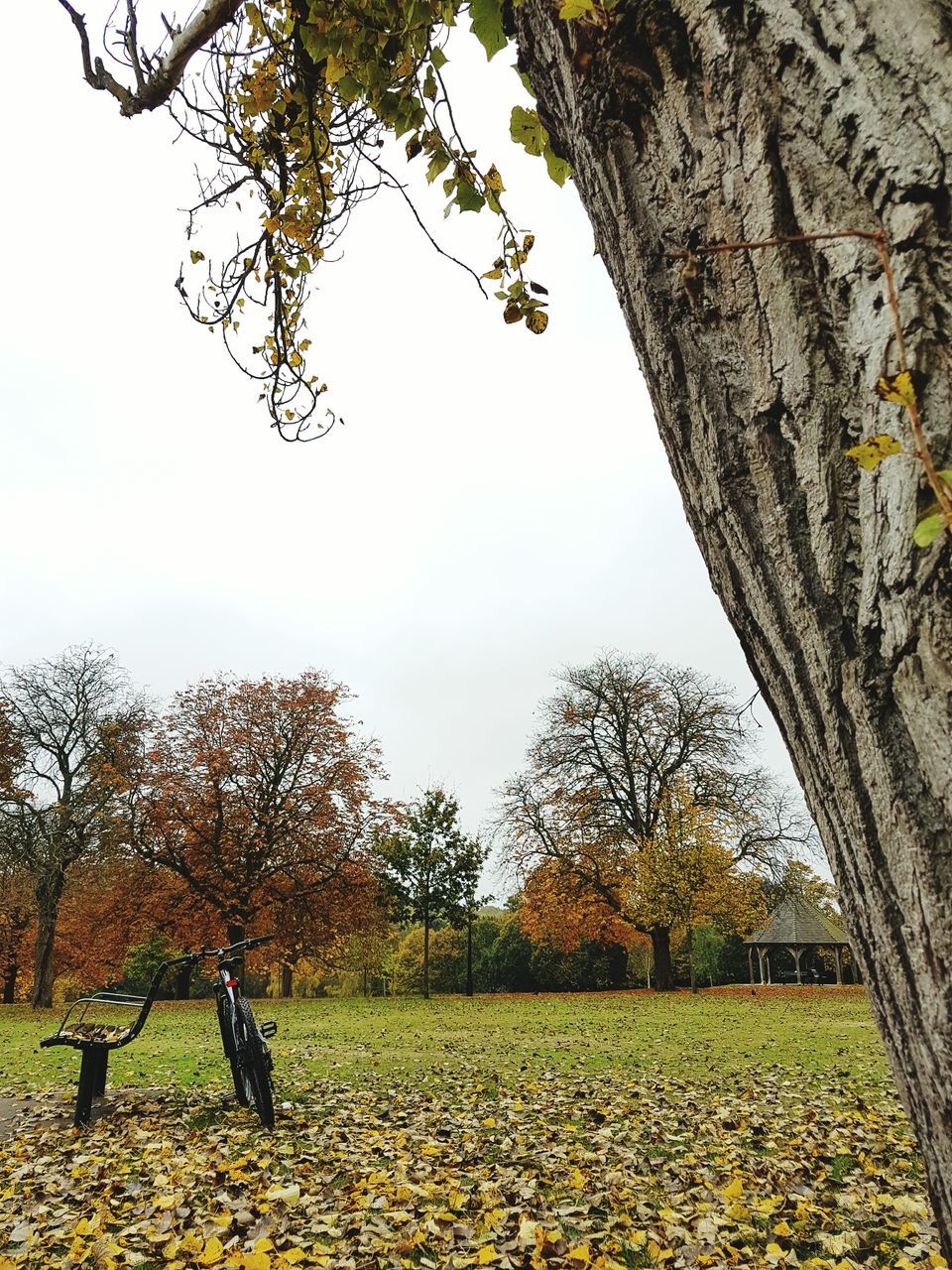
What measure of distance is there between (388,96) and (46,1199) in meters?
5.52

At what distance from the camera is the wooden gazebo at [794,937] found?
3238 cm

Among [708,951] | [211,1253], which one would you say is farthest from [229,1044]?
[708,951]

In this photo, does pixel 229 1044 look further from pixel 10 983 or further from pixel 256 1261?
pixel 10 983

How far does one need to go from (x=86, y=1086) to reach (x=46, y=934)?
19.2 m

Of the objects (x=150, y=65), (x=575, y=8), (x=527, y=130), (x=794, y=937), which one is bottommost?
(x=794, y=937)

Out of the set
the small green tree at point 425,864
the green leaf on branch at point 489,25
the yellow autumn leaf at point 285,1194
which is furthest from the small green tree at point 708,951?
the green leaf on branch at point 489,25

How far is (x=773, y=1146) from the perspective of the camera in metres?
5.03

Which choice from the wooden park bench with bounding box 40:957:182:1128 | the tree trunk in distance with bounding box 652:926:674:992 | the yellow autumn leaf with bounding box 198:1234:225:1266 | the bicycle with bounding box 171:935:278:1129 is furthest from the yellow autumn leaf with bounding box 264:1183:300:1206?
the tree trunk in distance with bounding box 652:926:674:992

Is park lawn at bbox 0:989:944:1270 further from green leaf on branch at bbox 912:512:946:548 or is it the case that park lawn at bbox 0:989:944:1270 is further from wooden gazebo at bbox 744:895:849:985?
wooden gazebo at bbox 744:895:849:985

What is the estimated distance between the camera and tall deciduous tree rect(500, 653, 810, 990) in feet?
84.0

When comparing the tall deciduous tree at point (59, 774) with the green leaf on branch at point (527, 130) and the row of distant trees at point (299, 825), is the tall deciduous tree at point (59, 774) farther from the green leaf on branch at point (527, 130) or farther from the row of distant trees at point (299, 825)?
the green leaf on branch at point (527, 130)

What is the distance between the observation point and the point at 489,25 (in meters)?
1.32

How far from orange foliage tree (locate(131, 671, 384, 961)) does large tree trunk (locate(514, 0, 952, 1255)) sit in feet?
76.0

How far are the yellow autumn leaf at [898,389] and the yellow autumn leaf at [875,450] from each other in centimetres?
4
